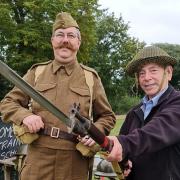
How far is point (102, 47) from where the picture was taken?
43.1 m

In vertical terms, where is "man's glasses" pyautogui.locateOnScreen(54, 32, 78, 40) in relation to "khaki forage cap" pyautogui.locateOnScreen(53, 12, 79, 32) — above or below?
below

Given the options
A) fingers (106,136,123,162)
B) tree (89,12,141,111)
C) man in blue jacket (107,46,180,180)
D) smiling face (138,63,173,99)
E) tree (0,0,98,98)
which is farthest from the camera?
tree (89,12,141,111)

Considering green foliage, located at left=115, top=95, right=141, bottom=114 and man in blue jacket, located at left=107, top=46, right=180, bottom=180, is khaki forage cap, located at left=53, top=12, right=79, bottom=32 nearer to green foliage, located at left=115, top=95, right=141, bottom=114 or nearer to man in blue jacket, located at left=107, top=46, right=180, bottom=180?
man in blue jacket, located at left=107, top=46, right=180, bottom=180

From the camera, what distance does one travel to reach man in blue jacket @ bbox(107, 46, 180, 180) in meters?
2.57

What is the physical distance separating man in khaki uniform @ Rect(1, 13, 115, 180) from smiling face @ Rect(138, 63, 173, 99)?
0.76 m

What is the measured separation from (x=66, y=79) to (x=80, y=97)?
0.70 feet

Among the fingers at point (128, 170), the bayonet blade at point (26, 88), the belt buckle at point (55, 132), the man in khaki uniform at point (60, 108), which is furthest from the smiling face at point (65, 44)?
the bayonet blade at point (26, 88)

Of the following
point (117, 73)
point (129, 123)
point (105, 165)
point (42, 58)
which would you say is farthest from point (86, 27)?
point (129, 123)

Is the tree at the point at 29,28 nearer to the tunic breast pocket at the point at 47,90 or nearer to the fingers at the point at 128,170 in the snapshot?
the tunic breast pocket at the point at 47,90

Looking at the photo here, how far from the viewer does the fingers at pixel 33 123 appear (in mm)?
3486

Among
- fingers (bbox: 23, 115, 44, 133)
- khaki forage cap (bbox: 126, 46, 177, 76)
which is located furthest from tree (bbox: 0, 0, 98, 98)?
khaki forage cap (bbox: 126, 46, 177, 76)

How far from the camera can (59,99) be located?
3725 millimetres

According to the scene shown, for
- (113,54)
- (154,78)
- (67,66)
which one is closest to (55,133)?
(67,66)

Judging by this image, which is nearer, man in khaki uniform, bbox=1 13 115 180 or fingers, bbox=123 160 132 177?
fingers, bbox=123 160 132 177
